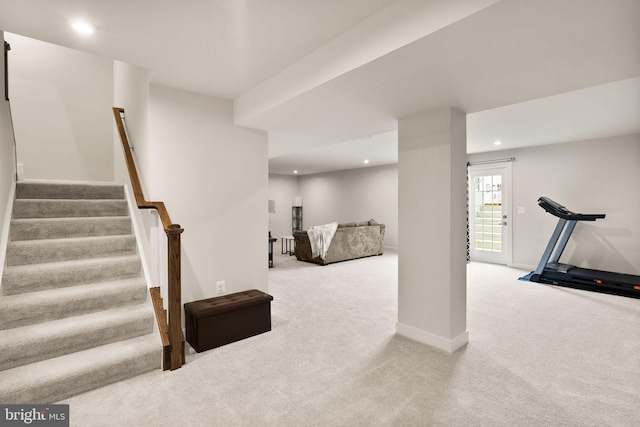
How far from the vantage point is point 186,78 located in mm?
2533

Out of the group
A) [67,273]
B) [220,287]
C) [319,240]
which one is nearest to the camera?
[67,273]

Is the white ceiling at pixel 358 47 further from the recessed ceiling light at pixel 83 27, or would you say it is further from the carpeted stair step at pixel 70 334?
the carpeted stair step at pixel 70 334

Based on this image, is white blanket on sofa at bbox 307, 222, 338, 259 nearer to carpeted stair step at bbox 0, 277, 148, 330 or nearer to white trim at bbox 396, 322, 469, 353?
white trim at bbox 396, 322, 469, 353

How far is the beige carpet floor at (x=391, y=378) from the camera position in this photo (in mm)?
1792

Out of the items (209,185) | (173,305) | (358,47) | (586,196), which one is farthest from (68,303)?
(586,196)

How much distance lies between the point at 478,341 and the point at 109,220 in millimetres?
3790

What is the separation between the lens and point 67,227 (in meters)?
2.91

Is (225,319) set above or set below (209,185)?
below

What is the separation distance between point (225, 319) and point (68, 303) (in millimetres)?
1174

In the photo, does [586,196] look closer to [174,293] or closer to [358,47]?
[358,47]

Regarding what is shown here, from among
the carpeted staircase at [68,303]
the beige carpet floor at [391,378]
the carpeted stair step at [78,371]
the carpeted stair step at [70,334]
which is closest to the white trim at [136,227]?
the carpeted staircase at [68,303]

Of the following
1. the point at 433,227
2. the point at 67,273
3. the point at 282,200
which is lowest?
the point at 67,273

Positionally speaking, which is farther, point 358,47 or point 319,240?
point 319,240

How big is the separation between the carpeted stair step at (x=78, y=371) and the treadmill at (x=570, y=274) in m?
5.47
